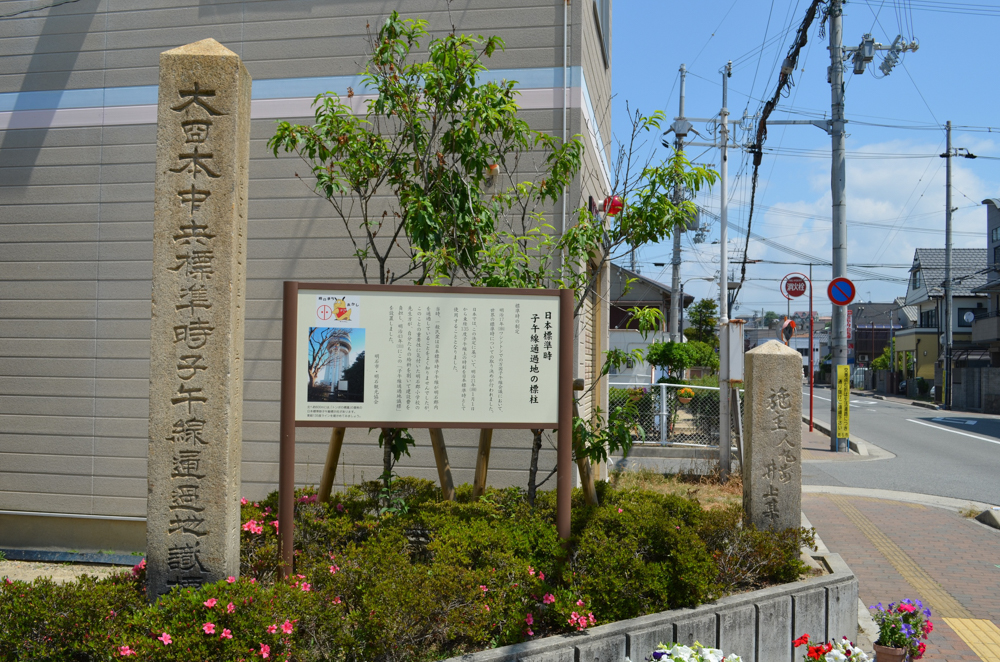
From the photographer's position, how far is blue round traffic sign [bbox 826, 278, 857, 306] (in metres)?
16.0

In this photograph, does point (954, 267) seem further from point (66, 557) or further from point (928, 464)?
point (66, 557)

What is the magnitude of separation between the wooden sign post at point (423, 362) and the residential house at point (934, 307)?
158ft

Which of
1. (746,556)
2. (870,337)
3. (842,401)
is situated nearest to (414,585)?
(746,556)

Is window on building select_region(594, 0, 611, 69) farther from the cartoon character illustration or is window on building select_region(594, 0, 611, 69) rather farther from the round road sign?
the round road sign

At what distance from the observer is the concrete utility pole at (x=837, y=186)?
17516 mm

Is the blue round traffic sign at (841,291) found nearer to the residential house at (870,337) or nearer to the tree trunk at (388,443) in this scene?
the tree trunk at (388,443)

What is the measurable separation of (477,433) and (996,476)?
12380mm

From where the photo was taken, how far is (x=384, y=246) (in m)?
7.16

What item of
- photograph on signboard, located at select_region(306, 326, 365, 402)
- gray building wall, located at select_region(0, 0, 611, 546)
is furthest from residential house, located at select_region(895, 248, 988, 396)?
photograph on signboard, located at select_region(306, 326, 365, 402)

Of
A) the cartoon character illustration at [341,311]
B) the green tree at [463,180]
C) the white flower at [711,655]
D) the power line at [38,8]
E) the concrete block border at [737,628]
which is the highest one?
the power line at [38,8]

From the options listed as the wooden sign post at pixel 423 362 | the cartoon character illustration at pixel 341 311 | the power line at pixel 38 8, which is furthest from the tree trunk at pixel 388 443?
the power line at pixel 38 8

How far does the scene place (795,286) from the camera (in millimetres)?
18750

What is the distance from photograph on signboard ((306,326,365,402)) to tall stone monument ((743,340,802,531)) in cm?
334

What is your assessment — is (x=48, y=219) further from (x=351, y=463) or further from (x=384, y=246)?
(x=351, y=463)
